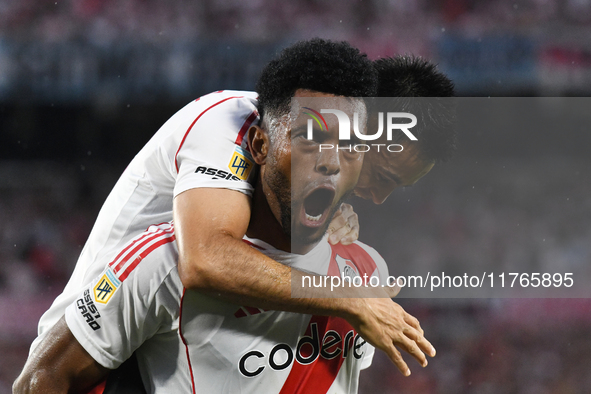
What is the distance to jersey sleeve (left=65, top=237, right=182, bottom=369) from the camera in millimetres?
1666

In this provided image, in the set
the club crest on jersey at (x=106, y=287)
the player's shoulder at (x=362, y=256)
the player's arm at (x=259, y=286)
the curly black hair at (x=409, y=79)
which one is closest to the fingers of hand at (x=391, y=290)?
the player's arm at (x=259, y=286)

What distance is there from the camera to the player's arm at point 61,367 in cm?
172

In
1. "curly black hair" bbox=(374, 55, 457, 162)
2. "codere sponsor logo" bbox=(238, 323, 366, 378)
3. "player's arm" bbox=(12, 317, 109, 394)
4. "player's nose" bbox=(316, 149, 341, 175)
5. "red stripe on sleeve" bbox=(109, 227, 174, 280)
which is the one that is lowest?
"player's arm" bbox=(12, 317, 109, 394)

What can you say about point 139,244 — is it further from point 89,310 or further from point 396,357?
point 396,357

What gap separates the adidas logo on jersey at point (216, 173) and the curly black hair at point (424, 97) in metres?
1.00

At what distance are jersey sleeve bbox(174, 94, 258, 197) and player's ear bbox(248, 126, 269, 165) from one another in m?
0.02

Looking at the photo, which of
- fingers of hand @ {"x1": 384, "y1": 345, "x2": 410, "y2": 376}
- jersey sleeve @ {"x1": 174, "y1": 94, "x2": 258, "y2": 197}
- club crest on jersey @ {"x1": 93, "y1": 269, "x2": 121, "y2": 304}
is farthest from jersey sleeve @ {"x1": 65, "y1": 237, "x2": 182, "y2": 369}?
fingers of hand @ {"x1": 384, "y1": 345, "x2": 410, "y2": 376}

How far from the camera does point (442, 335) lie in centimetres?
682

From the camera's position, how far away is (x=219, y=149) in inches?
72.2

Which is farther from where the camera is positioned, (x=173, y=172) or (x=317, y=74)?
(x=173, y=172)

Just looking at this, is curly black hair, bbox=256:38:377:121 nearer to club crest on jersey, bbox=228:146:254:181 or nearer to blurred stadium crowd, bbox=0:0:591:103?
club crest on jersey, bbox=228:146:254:181

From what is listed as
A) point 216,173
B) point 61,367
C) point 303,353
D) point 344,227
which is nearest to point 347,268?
point 344,227

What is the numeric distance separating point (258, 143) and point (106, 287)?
0.61 m

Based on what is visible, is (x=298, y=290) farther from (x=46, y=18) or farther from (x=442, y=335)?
(x=46, y=18)
